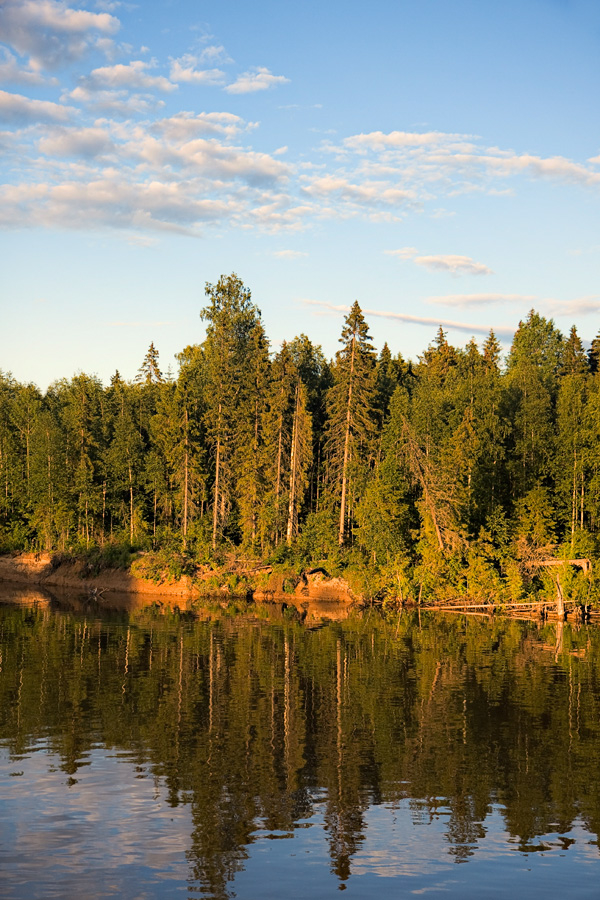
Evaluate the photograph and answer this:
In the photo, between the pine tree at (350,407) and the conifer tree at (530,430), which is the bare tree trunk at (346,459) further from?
the conifer tree at (530,430)

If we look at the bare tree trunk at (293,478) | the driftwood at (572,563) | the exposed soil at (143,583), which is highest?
the bare tree trunk at (293,478)

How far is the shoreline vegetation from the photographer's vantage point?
55.8m

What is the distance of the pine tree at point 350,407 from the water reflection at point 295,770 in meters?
25.8

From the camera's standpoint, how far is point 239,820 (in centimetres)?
1609

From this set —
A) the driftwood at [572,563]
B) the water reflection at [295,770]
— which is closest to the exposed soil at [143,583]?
the driftwood at [572,563]

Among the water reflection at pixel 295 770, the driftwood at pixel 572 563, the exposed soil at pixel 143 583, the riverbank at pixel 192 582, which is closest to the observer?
the water reflection at pixel 295 770

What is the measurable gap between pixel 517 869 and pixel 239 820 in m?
5.39

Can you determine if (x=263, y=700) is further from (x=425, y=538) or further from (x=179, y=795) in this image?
(x=425, y=538)

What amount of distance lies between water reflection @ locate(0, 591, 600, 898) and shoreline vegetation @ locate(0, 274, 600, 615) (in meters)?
17.3

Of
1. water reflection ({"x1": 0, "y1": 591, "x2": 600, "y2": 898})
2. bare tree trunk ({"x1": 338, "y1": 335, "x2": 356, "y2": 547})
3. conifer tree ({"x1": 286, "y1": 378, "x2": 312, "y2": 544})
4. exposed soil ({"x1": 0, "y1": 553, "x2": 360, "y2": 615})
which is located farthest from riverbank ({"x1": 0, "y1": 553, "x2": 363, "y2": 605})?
water reflection ({"x1": 0, "y1": 591, "x2": 600, "y2": 898})

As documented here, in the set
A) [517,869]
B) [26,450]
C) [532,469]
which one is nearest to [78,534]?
[26,450]

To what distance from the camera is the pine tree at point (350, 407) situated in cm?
6297

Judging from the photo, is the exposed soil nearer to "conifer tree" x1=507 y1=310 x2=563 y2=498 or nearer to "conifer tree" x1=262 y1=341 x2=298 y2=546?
"conifer tree" x1=262 y1=341 x2=298 y2=546

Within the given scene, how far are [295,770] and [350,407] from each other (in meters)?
45.3
